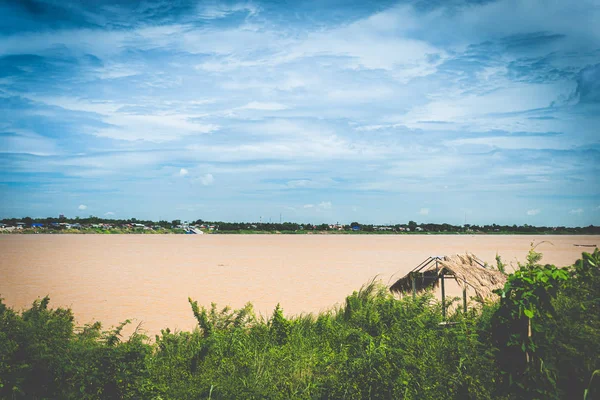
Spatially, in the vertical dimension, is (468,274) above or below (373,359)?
above

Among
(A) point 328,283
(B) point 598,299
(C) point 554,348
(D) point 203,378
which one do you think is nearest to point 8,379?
(D) point 203,378

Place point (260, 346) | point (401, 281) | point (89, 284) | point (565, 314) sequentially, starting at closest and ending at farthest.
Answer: point (565, 314)
point (260, 346)
point (401, 281)
point (89, 284)

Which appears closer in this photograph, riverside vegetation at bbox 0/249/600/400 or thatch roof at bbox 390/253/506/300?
riverside vegetation at bbox 0/249/600/400

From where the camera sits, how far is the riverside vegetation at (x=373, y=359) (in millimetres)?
3377

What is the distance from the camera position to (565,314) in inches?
166

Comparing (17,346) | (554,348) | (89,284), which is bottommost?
(89,284)

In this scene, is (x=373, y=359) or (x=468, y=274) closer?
(x=373, y=359)

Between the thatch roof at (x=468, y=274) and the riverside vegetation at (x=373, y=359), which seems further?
the thatch roof at (x=468, y=274)

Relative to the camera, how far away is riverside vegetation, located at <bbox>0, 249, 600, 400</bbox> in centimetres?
338

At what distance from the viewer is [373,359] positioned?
480cm

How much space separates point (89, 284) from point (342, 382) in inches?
796

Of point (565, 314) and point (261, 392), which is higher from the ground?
point (565, 314)

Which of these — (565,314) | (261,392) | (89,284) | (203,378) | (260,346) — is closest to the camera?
(565,314)

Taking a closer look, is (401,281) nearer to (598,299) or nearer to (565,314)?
(565,314)
